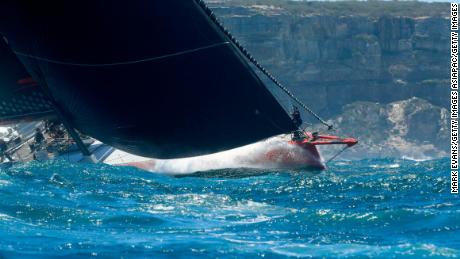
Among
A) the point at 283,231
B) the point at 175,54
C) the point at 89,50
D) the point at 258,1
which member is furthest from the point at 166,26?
the point at 258,1

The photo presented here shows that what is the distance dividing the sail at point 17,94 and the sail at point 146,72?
308 cm

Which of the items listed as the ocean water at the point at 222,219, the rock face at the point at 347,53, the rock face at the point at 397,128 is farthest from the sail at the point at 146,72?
the rock face at the point at 347,53

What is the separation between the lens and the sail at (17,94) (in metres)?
29.3

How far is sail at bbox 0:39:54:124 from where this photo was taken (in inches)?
1154

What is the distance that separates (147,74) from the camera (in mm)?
24109

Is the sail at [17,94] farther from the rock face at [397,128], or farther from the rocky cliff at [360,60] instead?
the rocky cliff at [360,60]

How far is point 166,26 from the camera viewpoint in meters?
23.0

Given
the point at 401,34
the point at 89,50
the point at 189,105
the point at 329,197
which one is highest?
the point at 401,34

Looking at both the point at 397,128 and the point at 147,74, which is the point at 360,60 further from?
the point at 147,74

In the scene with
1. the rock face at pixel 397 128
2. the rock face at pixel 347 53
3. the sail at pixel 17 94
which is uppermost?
the rock face at pixel 347 53

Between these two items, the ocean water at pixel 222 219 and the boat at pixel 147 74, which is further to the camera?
the boat at pixel 147 74

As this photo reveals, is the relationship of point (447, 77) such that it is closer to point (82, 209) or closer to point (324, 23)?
point (324, 23)

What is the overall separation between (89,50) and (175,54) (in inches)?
99.4

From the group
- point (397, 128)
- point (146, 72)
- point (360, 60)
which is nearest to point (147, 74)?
point (146, 72)
